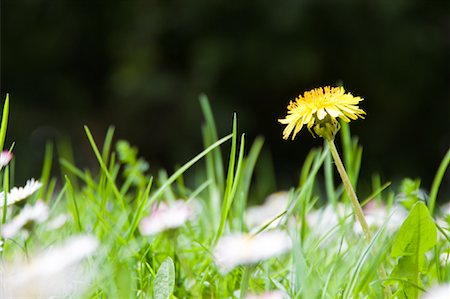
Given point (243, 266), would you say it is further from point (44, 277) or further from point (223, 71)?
point (223, 71)

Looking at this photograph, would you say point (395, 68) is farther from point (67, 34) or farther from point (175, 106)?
point (67, 34)

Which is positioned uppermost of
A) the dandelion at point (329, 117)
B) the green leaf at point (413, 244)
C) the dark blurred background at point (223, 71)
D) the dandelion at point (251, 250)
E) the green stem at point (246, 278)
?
the dark blurred background at point (223, 71)

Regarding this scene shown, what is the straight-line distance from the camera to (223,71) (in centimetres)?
376

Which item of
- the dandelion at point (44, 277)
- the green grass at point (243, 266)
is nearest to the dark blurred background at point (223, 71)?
the green grass at point (243, 266)

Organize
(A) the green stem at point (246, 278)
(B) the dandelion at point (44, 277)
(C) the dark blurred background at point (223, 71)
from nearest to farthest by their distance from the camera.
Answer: (B) the dandelion at point (44, 277) → (A) the green stem at point (246, 278) → (C) the dark blurred background at point (223, 71)

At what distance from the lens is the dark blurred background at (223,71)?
3777 millimetres

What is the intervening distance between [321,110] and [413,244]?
0.47 ft

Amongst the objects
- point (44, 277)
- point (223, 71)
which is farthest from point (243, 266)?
point (223, 71)

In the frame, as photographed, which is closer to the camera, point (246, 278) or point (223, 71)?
point (246, 278)

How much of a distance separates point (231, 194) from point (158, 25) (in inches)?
140

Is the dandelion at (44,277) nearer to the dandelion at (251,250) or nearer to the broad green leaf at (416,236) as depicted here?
the dandelion at (251,250)

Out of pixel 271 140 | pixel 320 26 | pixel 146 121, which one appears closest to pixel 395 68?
pixel 320 26

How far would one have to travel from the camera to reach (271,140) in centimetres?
432

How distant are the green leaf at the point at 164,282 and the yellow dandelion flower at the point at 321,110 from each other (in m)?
0.14
